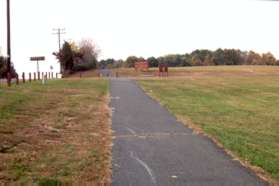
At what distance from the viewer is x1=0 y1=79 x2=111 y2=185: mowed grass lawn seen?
24.5 ft

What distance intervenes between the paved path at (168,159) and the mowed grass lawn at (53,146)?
12.9 inches

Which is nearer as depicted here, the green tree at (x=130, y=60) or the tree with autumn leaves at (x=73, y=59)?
the tree with autumn leaves at (x=73, y=59)

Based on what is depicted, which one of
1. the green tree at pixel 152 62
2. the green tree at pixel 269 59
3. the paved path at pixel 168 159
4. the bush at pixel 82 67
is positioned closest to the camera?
the paved path at pixel 168 159

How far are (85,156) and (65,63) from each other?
85.9 m

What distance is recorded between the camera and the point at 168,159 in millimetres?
8766

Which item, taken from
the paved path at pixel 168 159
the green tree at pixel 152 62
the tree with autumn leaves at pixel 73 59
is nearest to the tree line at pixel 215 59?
the green tree at pixel 152 62

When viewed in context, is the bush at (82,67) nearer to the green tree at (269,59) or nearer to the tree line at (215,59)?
the tree line at (215,59)

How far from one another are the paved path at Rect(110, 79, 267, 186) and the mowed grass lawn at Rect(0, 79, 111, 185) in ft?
1.08

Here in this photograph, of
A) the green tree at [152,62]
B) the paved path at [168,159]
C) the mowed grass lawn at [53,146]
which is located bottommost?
the paved path at [168,159]

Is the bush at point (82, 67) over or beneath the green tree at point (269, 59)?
beneath

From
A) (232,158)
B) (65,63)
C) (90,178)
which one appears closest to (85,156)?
(90,178)

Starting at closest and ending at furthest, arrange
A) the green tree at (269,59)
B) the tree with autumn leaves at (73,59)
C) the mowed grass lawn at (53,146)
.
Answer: the mowed grass lawn at (53,146) → the tree with autumn leaves at (73,59) → the green tree at (269,59)

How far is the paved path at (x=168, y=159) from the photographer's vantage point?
7.27 metres

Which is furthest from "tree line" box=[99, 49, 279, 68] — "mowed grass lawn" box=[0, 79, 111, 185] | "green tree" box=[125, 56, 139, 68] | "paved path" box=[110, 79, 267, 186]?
"paved path" box=[110, 79, 267, 186]
